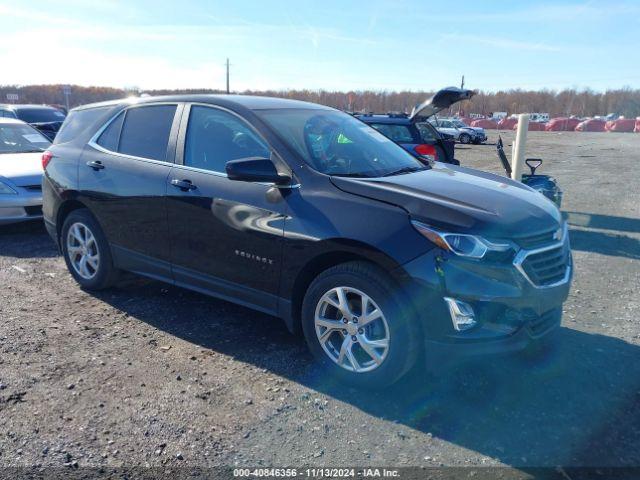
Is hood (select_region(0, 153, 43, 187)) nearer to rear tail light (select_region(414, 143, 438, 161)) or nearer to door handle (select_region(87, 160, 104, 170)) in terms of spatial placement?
door handle (select_region(87, 160, 104, 170))

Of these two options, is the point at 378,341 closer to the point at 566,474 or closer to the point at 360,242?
the point at 360,242

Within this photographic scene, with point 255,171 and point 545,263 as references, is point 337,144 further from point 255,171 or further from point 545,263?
point 545,263

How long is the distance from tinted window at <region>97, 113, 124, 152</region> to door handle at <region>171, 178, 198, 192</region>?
1.01 meters

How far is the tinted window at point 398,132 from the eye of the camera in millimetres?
9401

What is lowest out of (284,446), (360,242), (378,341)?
(284,446)

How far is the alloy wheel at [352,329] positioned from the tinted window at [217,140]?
1.19 meters

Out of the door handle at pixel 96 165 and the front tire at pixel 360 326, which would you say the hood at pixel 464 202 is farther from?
the door handle at pixel 96 165

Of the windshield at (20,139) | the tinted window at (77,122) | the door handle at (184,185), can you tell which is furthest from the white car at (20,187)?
the door handle at (184,185)

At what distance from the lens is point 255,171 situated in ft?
11.8

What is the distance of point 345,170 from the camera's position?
154 inches

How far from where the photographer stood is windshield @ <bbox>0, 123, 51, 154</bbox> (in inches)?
342

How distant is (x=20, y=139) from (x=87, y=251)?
5.08 meters

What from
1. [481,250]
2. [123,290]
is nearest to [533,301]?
[481,250]

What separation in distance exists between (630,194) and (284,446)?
1184 centimetres
